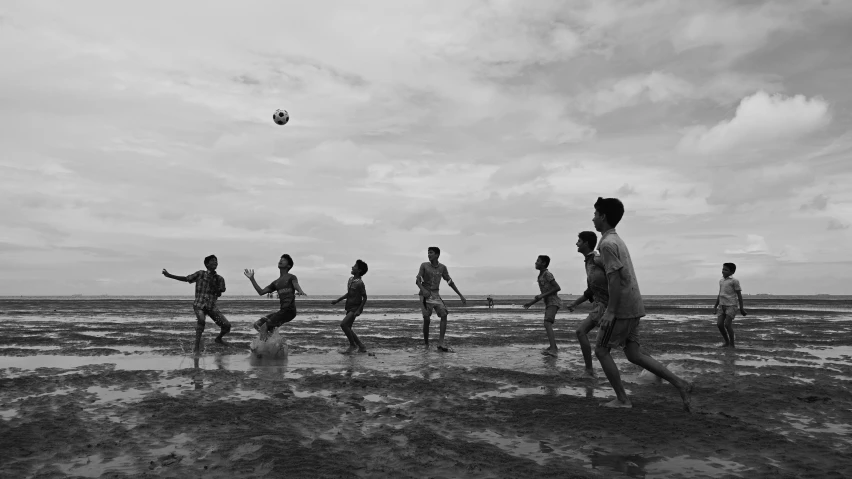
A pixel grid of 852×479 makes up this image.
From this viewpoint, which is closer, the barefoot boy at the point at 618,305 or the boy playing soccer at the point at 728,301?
the barefoot boy at the point at 618,305

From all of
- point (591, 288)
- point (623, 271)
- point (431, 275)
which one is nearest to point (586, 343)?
point (591, 288)

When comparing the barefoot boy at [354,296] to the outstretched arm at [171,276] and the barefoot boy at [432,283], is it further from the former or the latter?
the outstretched arm at [171,276]

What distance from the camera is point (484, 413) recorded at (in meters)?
6.70

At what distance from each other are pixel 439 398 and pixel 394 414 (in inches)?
43.1

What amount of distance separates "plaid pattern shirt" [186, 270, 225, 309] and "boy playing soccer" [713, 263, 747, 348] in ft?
38.5

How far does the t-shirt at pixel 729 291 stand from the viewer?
555 inches

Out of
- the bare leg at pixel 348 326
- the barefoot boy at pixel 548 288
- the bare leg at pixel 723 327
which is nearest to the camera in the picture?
the barefoot boy at pixel 548 288

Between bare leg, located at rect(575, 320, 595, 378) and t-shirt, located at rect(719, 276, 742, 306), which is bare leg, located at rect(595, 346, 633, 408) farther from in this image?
t-shirt, located at rect(719, 276, 742, 306)

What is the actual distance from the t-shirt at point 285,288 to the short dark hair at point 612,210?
7.17 meters

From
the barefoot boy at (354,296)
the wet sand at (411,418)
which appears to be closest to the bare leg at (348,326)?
the barefoot boy at (354,296)

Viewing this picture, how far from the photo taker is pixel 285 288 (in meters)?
11.9

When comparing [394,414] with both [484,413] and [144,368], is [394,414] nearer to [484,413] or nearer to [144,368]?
[484,413]

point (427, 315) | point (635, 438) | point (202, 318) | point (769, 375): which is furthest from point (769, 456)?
point (202, 318)

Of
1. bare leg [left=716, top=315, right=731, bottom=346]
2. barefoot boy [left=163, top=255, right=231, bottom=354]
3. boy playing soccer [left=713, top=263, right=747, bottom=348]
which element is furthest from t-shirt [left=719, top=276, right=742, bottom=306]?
barefoot boy [left=163, top=255, right=231, bottom=354]
